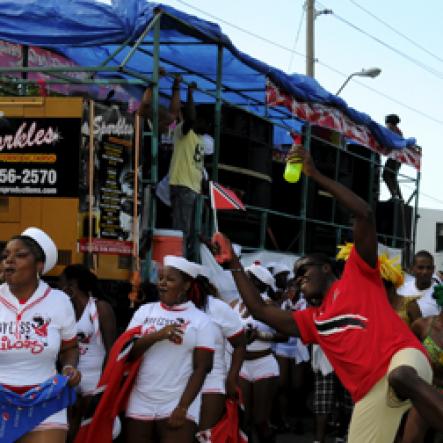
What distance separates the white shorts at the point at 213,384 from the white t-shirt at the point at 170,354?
28.6 inches

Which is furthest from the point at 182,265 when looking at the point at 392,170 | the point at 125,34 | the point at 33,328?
the point at 392,170

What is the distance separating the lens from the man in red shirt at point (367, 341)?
181 inches

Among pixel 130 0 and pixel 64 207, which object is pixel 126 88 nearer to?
pixel 130 0

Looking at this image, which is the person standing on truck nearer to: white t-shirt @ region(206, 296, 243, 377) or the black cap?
the black cap

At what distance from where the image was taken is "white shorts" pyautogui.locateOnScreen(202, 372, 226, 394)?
687 centimetres

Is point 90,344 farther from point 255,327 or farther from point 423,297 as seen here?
point 423,297

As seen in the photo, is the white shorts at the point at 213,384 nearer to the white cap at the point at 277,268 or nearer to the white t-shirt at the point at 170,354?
the white t-shirt at the point at 170,354

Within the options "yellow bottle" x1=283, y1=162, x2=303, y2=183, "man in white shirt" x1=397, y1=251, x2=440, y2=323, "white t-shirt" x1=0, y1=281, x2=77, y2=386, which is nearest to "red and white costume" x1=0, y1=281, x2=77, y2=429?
"white t-shirt" x1=0, y1=281, x2=77, y2=386

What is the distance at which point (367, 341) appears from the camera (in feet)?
15.5

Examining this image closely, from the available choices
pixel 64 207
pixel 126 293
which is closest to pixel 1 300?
pixel 64 207

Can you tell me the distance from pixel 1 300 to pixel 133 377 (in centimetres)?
121

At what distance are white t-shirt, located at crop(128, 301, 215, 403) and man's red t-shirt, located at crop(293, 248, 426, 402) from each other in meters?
1.46

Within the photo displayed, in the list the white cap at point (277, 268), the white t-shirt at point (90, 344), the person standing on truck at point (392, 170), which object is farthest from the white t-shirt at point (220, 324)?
the person standing on truck at point (392, 170)

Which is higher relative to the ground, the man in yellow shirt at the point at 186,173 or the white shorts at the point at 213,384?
the man in yellow shirt at the point at 186,173
